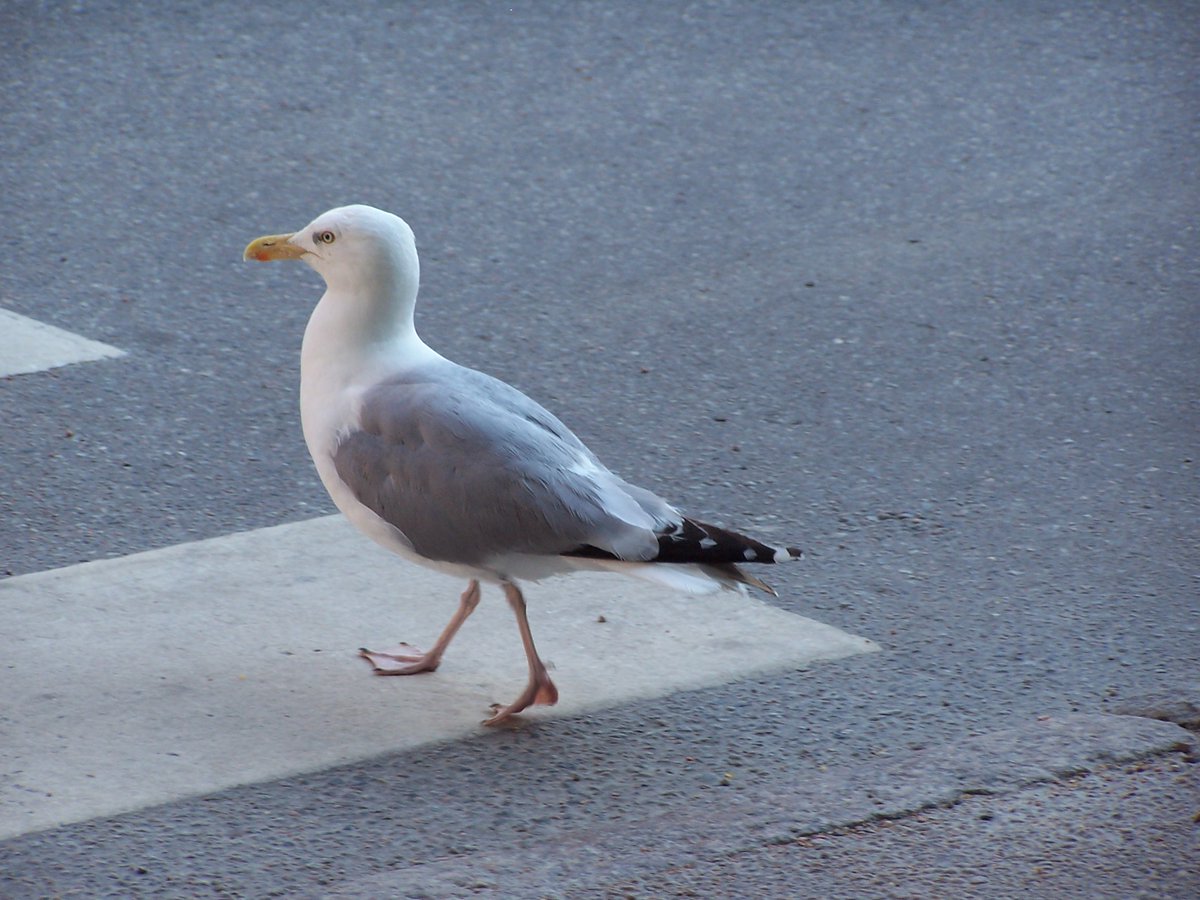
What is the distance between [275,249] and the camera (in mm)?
4098

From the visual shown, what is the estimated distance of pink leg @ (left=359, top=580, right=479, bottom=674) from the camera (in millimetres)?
3939

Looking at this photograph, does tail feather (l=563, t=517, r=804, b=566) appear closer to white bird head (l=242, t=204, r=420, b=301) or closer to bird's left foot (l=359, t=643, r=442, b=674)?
bird's left foot (l=359, t=643, r=442, b=674)

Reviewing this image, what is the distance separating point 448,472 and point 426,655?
0.49 metres

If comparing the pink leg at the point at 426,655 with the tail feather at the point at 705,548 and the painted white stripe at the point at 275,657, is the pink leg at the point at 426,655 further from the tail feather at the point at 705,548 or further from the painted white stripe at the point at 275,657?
the tail feather at the point at 705,548

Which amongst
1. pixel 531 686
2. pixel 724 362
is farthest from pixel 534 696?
pixel 724 362

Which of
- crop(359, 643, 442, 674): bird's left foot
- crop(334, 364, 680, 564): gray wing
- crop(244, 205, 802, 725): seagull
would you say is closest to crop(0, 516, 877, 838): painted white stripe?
crop(359, 643, 442, 674): bird's left foot

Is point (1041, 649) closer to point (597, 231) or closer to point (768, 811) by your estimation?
point (768, 811)

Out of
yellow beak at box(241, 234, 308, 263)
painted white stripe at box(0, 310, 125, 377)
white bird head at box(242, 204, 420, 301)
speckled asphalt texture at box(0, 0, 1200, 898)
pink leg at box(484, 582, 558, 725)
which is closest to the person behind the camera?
speckled asphalt texture at box(0, 0, 1200, 898)

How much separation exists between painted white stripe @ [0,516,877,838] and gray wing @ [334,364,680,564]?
1.32ft

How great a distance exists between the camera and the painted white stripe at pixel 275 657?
11.7 ft

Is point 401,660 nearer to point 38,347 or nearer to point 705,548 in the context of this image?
point 705,548

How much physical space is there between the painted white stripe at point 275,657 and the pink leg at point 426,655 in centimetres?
3

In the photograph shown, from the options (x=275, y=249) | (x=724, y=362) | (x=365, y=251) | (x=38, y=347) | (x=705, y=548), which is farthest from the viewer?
(x=724, y=362)

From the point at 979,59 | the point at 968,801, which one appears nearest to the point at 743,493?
the point at 968,801
